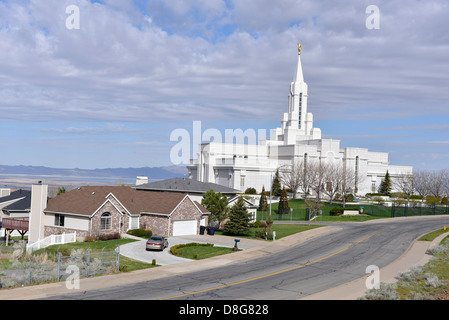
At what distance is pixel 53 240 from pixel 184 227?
1338 centimetres

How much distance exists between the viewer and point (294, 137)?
373ft

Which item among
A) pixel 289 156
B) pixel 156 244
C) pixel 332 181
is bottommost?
pixel 156 244

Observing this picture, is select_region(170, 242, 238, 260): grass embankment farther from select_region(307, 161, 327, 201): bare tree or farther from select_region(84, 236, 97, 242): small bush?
select_region(307, 161, 327, 201): bare tree

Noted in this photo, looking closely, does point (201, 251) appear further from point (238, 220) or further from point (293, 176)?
point (293, 176)

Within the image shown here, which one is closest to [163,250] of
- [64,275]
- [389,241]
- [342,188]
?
[64,275]

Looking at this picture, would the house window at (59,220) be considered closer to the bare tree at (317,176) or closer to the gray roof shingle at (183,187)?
the gray roof shingle at (183,187)

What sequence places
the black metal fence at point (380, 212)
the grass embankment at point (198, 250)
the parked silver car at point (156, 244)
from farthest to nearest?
the black metal fence at point (380, 212) → the parked silver car at point (156, 244) → the grass embankment at point (198, 250)

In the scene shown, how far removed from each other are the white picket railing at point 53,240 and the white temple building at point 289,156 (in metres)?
54.0

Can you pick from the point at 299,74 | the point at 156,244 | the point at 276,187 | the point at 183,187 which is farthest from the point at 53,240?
the point at 299,74

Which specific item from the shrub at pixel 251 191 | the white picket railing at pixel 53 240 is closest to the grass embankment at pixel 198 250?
the white picket railing at pixel 53 240

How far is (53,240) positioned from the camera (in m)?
40.9

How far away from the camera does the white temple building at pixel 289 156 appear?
9481cm
